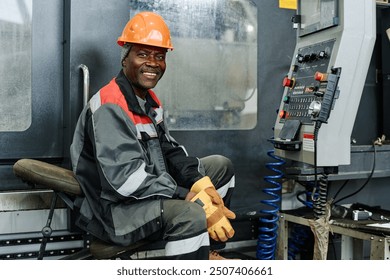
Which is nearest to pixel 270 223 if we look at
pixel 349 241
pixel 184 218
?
pixel 349 241

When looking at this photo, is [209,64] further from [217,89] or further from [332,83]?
[332,83]

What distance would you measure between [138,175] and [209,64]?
103 cm

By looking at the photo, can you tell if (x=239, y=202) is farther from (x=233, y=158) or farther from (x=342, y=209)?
(x=342, y=209)

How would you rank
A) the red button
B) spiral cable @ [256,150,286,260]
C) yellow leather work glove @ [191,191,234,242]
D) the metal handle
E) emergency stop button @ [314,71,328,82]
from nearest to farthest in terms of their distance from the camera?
yellow leather work glove @ [191,191,234,242] < emergency stop button @ [314,71,328,82] < the metal handle < the red button < spiral cable @ [256,150,286,260]

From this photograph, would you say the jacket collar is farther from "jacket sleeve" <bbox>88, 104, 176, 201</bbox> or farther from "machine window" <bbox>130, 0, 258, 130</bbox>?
"machine window" <bbox>130, 0, 258, 130</bbox>

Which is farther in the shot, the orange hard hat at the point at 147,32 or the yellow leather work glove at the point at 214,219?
the orange hard hat at the point at 147,32

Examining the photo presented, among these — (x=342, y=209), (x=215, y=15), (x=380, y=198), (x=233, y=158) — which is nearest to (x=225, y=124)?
(x=233, y=158)

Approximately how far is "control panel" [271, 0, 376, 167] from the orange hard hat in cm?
68

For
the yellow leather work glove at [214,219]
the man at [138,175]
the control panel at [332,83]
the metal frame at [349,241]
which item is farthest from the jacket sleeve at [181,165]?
the metal frame at [349,241]

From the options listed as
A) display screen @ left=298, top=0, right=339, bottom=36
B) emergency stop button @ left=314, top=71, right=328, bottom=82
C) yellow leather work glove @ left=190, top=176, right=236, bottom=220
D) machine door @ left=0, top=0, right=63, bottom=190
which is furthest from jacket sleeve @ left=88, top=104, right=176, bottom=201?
display screen @ left=298, top=0, right=339, bottom=36

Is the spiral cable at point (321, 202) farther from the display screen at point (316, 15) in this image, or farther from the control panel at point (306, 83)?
the display screen at point (316, 15)

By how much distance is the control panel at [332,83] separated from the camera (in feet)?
7.06

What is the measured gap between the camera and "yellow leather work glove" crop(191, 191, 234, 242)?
191cm

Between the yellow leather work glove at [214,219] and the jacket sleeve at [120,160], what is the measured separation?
0.12 metres
